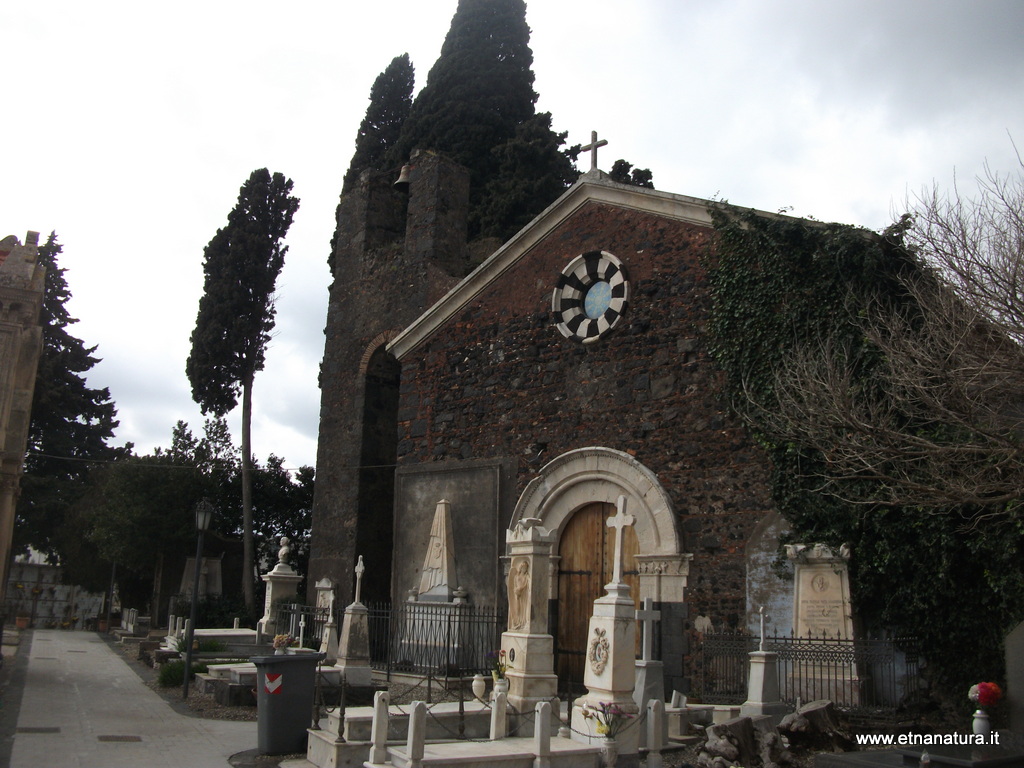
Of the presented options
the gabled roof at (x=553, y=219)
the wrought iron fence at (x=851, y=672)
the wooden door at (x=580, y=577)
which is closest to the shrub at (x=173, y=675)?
the wooden door at (x=580, y=577)

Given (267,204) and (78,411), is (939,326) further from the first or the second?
(78,411)

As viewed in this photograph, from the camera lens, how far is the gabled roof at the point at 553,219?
13.0m

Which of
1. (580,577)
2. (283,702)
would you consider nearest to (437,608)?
(580,577)

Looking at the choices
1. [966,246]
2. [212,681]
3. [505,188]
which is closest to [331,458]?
[212,681]

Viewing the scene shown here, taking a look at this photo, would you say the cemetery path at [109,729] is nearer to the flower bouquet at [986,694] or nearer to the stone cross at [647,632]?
the stone cross at [647,632]

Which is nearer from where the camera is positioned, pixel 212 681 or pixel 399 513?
pixel 212 681

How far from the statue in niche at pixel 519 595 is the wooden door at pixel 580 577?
1977 millimetres

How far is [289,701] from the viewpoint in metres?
8.30

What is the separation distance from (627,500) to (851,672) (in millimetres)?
3829

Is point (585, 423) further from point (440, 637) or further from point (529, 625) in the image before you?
point (440, 637)

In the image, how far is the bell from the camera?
2008 centimetres

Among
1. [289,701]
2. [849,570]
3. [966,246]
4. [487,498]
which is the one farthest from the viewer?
[487,498]

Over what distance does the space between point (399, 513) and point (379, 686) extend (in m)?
4.42

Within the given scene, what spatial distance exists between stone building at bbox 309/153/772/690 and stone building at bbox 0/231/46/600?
586 cm
